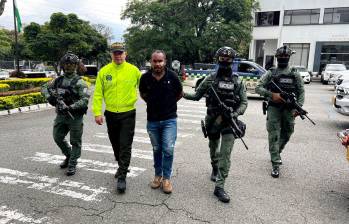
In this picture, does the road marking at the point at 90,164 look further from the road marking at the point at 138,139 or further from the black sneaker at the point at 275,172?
the black sneaker at the point at 275,172

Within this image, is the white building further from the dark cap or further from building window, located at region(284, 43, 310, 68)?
the dark cap

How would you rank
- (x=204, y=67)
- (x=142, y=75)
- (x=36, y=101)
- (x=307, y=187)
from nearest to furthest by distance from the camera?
(x=142, y=75), (x=307, y=187), (x=36, y=101), (x=204, y=67)

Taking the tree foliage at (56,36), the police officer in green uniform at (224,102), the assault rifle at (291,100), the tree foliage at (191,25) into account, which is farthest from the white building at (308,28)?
the police officer in green uniform at (224,102)

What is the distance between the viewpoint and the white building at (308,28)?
3366 centimetres

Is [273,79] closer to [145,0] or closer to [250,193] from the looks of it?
[250,193]

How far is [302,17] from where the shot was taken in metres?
35.5

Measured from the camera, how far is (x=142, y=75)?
4168mm

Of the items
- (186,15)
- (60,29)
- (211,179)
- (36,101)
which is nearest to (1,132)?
(36,101)

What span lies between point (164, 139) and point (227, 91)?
997 mm

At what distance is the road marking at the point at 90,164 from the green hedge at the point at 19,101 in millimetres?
5261

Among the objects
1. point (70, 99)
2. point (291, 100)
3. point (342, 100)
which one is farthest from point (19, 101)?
point (342, 100)

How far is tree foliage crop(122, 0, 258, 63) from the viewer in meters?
28.9

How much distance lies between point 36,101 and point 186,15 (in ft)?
68.6

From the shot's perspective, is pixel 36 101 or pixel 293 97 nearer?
pixel 293 97
